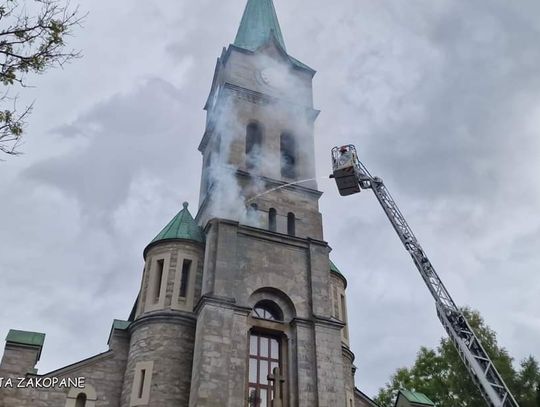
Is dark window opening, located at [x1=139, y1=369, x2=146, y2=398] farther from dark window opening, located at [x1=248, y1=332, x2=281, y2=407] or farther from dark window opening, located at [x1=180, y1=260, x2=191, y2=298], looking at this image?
dark window opening, located at [x1=248, y1=332, x2=281, y2=407]

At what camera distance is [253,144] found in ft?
86.6

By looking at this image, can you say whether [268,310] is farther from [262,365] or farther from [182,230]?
[182,230]

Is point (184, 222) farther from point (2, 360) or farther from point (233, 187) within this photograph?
point (2, 360)

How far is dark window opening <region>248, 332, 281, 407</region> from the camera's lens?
19239 mm

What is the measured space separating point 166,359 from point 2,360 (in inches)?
221

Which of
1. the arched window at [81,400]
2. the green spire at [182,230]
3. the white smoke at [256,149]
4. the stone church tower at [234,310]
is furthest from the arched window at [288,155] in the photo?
the arched window at [81,400]

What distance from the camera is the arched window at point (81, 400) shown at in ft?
65.4

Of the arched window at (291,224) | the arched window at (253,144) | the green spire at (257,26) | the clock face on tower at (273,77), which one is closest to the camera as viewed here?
the arched window at (291,224)

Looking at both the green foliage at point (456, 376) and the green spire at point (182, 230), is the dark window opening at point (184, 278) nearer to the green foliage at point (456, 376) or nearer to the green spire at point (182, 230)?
the green spire at point (182, 230)

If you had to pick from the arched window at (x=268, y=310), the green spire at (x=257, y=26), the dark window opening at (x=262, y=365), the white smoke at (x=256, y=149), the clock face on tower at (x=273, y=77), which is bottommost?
the dark window opening at (x=262, y=365)

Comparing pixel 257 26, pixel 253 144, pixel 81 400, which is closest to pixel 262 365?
pixel 81 400

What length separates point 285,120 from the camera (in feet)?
91.5

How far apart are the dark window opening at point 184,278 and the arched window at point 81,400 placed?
4.80 metres

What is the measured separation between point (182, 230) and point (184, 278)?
6.89 ft
